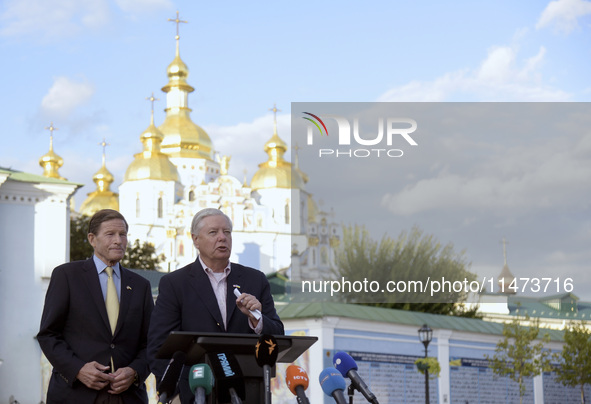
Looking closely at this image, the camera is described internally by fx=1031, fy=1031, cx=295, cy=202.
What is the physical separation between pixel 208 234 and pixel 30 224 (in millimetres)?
26871

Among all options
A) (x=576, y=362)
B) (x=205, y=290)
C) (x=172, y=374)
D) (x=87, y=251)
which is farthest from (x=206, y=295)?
(x=87, y=251)

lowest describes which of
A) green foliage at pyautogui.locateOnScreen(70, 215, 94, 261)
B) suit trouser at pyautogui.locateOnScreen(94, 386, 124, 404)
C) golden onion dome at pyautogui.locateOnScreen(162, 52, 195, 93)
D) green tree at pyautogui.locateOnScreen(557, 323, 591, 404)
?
green tree at pyautogui.locateOnScreen(557, 323, 591, 404)

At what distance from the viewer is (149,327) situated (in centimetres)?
457

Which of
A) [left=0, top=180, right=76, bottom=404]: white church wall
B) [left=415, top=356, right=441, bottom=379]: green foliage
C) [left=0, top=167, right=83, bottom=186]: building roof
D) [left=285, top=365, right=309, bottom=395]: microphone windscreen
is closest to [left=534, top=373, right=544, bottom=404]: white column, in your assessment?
[left=415, top=356, right=441, bottom=379]: green foliage

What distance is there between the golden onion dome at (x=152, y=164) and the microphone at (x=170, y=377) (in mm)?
63153

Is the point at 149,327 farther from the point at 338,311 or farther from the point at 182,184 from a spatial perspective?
the point at 182,184

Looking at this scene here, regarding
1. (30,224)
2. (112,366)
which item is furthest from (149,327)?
(30,224)

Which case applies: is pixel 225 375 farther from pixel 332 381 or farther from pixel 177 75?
pixel 177 75

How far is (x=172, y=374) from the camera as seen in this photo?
4238 millimetres

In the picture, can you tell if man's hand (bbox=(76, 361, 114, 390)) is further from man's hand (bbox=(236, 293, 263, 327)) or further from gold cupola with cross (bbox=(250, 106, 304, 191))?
gold cupola with cross (bbox=(250, 106, 304, 191))

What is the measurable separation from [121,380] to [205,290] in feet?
1.77

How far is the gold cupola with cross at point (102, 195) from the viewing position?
220 feet

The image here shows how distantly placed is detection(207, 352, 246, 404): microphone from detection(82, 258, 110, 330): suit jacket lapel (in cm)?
85

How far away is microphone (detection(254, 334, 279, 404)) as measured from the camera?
3.89 m
